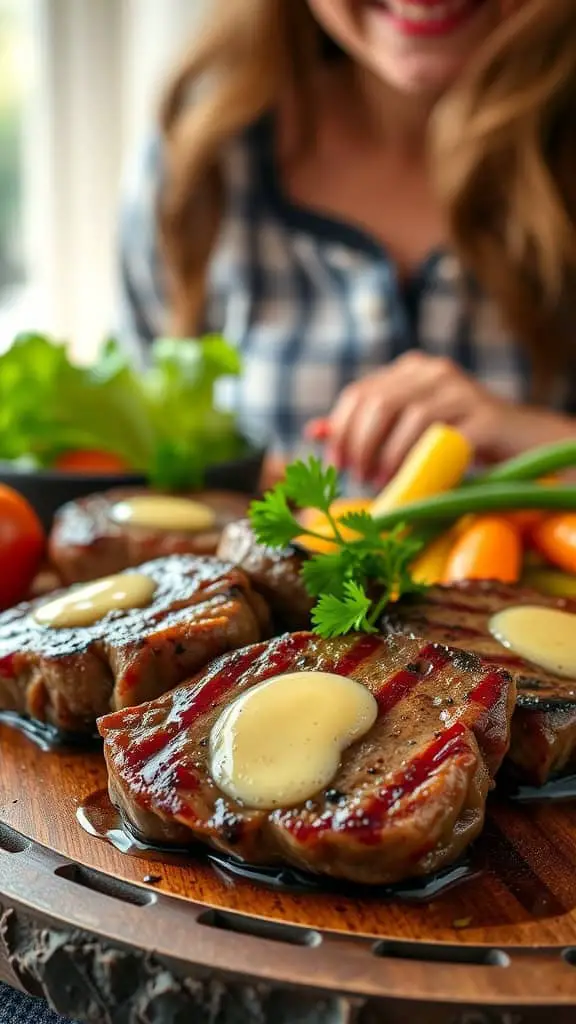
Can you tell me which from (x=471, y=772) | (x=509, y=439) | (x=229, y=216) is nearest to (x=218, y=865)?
(x=471, y=772)

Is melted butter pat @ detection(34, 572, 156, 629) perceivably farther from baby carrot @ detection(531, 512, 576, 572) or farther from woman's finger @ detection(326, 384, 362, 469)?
woman's finger @ detection(326, 384, 362, 469)

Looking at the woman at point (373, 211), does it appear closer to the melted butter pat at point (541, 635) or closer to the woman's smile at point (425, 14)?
the woman's smile at point (425, 14)

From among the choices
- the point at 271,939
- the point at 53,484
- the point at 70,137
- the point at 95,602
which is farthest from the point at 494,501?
the point at 70,137

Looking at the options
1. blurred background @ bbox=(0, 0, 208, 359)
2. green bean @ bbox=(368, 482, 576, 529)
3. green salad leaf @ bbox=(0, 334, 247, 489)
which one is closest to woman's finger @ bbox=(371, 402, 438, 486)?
green salad leaf @ bbox=(0, 334, 247, 489)

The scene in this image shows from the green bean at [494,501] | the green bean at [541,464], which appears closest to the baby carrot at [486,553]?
the green bean at [494,501]

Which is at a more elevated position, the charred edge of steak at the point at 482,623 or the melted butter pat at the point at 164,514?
the charred edge of steak at the point at 482,623
